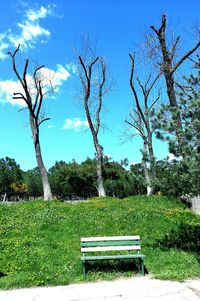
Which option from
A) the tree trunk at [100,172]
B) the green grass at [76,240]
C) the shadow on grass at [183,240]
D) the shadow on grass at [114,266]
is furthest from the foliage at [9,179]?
the shadow on grass at [114,266]

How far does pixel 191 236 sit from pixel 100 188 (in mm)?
16782

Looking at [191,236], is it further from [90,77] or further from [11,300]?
[90,77]

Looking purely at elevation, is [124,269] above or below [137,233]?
below

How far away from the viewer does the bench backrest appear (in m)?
10.8

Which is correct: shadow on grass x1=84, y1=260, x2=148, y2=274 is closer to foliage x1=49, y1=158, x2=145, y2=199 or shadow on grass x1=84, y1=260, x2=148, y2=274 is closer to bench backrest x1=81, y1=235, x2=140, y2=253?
bench backrest x1=81, y1=235, x2=140, y2=253

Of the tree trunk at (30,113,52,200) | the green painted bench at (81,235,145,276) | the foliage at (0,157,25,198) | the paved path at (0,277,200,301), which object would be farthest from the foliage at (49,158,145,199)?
the paved path at (0,277,200,301)

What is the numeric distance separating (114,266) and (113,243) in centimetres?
61

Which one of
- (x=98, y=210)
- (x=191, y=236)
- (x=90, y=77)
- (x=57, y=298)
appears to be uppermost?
(x=90, y=77)

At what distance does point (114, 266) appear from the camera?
10.9 m

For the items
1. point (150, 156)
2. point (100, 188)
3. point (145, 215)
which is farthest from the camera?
point (100, 188)

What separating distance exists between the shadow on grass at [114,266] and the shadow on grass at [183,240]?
73.5 inches

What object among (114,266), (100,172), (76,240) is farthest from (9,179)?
(114,266)

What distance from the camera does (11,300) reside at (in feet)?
27.7

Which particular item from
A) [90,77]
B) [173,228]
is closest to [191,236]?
[173,228]
